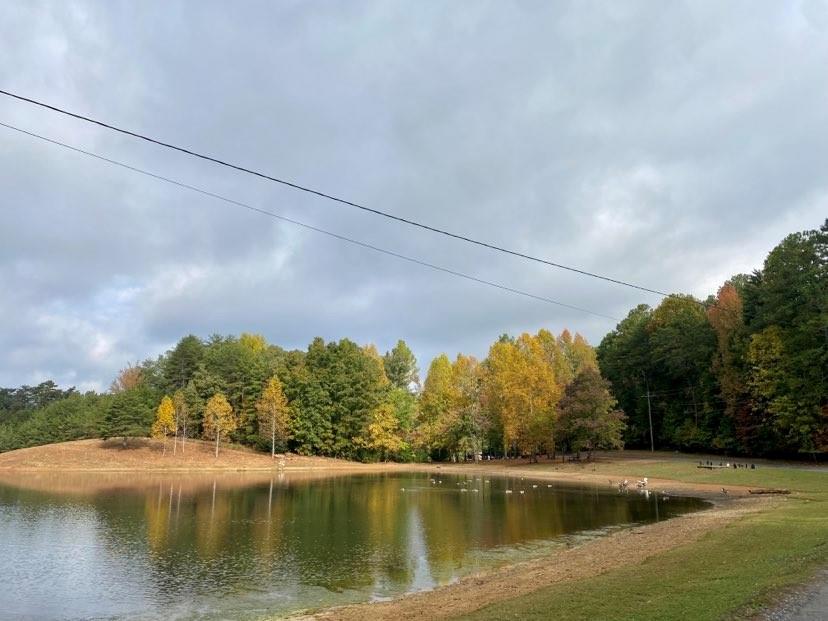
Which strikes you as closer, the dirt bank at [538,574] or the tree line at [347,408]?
the dirt bank at [538,574]

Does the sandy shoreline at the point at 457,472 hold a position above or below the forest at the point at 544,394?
below

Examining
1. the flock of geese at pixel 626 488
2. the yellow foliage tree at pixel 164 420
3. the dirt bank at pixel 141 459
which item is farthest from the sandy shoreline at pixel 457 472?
the yellow foliage tree at pixel 164 420

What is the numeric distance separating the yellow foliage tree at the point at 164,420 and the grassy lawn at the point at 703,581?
8127 centimetres

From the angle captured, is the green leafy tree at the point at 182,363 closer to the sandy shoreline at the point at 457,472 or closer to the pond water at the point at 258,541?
the sandy shoreline at the point at 457,472

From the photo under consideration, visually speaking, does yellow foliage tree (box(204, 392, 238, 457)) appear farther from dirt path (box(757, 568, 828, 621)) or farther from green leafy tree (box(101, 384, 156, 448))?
dirt path (box(757, 568, 828, 621))

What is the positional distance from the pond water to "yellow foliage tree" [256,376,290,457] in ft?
138

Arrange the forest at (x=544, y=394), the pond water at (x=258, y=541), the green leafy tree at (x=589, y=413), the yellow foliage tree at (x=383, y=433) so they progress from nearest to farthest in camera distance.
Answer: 1. the pond water at (x=258, y=541)
2. the forest at (x=544, y=394)
3. the green leafy tree at (x=589, y=413)
4. the yellow foliage tree at (x=383, y=433)

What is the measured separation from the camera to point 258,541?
87.8 ft

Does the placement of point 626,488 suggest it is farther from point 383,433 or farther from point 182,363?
point 182,363

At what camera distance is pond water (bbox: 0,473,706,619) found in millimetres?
17688

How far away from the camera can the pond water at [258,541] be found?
17688mm

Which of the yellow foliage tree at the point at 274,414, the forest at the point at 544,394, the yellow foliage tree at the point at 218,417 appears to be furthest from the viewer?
the yellow foliage tree at the point at 274,414

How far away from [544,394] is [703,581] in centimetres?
7212

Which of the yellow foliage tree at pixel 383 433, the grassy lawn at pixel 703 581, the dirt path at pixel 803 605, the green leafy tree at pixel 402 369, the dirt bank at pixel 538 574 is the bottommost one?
the dirt bank at pixel 538 574
